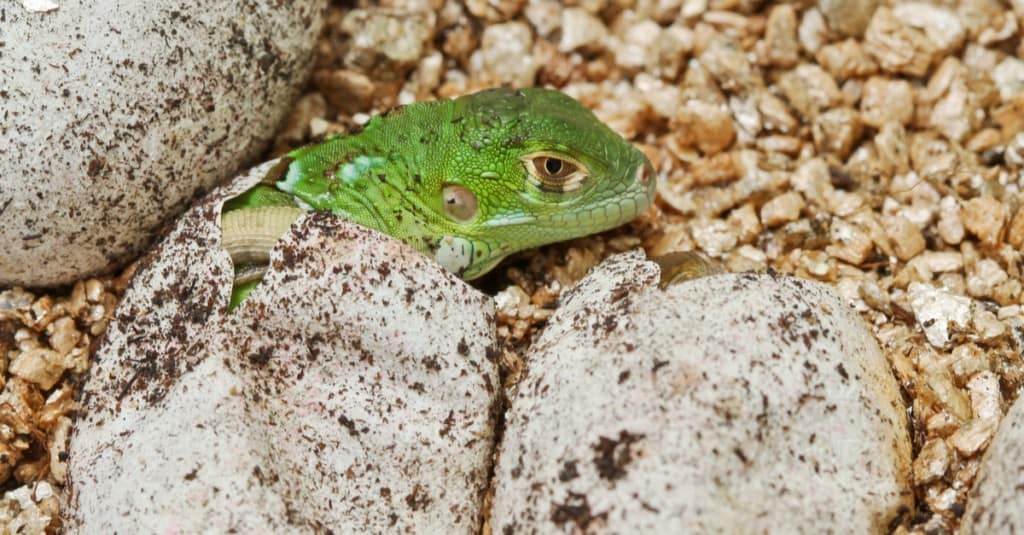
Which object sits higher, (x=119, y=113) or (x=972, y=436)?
(x=119, y=113)

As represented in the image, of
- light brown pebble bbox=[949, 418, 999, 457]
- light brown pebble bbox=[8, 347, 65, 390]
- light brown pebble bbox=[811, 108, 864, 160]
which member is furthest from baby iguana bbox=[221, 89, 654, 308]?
light brown pebble bbox=[949, 418, 999, 457]

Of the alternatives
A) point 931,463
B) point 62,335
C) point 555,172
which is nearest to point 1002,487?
point 931,463

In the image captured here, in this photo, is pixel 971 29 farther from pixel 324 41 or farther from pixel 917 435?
pixel 324 41

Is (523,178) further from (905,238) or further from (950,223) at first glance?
(950,223)

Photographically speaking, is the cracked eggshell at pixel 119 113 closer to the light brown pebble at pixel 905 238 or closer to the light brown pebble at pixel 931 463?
the light brown pebble at pixel 905 238

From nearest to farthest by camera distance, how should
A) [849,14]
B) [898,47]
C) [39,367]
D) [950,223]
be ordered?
[39,367] < [950,223] < [898,47] < [849,14]

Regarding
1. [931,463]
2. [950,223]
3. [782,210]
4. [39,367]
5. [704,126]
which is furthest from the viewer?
[704,126]

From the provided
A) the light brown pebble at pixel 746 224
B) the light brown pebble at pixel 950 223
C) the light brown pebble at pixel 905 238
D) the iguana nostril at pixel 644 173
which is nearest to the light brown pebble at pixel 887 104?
the light brown pebble at pixel 950 223

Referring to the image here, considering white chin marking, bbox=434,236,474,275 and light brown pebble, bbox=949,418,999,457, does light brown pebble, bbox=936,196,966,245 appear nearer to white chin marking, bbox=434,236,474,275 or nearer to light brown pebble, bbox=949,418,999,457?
light brown pebble, bbox=949,418,999,457
